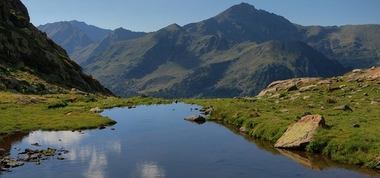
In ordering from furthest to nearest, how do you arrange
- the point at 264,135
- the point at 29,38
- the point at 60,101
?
the point at 29,38 → the point at 60,101 → the point at 264,135

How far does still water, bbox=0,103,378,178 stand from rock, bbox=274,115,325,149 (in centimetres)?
143

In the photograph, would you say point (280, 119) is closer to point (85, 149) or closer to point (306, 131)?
point (306, 131)

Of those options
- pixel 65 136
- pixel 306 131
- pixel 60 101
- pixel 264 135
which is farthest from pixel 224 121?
pixel 60 101

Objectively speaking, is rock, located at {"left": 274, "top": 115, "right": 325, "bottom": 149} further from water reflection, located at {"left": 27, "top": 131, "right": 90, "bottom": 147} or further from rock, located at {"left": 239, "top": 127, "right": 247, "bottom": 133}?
water reflection, located at {"left": 27, "top": 131, "right": 90, "bottom": 147}

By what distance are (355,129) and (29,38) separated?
309 feet

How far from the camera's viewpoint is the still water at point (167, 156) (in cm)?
2650

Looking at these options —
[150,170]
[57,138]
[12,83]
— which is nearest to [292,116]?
[150,170]

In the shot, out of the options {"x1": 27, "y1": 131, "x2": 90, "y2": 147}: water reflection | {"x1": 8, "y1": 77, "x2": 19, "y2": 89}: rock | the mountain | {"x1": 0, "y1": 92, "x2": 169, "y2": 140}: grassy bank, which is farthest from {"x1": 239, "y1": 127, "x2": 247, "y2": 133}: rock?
{"x1": 8, "y1": 77, "x2": 19, "y2": 89}: rock

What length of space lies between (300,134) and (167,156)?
13.9m

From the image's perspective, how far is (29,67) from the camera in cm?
8619

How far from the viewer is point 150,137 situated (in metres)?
40.7

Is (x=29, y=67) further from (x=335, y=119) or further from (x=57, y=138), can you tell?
(x=335, y=119)

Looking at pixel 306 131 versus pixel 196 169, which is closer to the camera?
pixel 196 169

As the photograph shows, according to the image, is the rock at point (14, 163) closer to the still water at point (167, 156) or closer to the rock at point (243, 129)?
the still water at point (167, 156)
